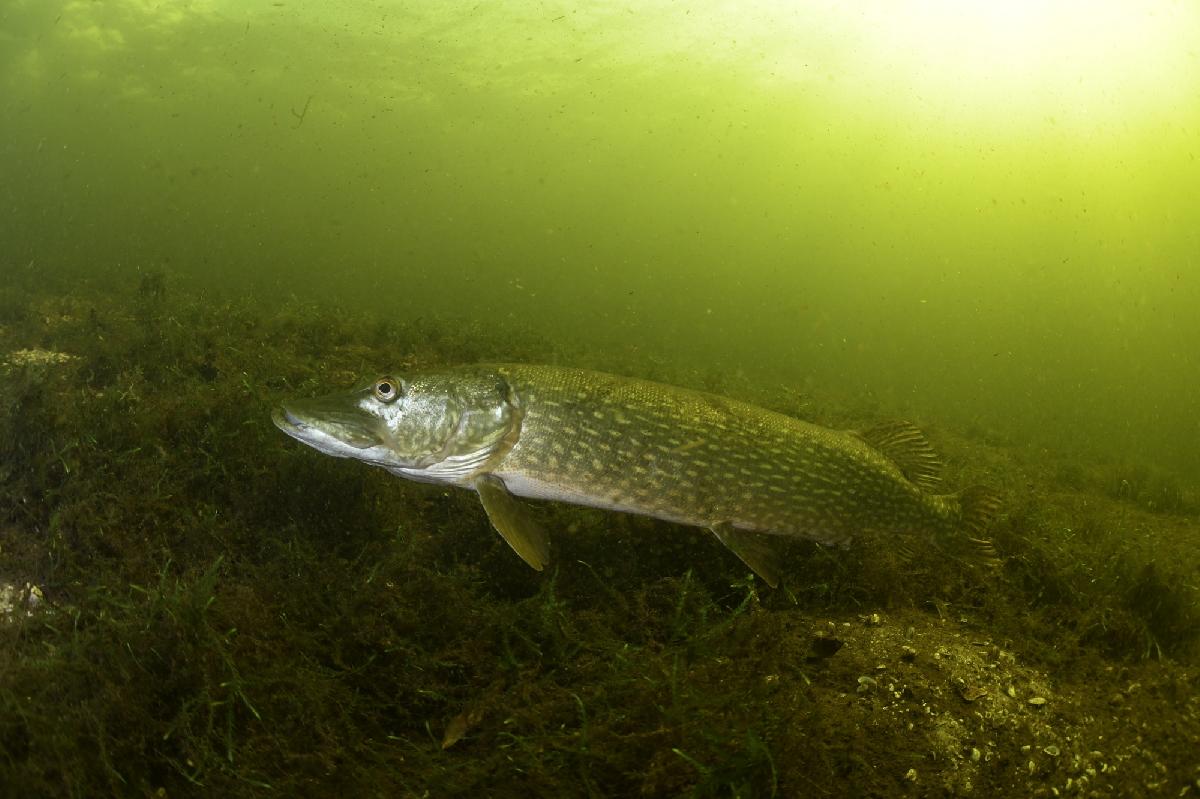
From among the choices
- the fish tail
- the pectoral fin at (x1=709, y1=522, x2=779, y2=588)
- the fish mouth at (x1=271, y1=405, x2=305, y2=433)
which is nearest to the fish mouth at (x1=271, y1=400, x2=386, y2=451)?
the fish mouth at (x1=271, y1=405, x2=305, y2=433)

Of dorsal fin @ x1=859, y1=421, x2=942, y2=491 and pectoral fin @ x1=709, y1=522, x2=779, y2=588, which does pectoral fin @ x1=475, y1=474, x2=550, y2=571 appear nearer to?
pectoral fin @ x1=709, y1=522, x2=779, y2=588

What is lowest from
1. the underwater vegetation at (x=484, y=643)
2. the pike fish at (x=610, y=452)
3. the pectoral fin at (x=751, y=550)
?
the underwater vegetation at (x=484, y=643)

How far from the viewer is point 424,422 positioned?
3.19m

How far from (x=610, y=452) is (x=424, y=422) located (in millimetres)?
952

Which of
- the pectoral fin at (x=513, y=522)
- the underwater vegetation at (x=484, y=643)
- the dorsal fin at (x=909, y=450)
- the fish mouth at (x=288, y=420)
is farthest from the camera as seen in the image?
the dorsal fin at (x=909, y=450)

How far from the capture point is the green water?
25938 millimetres

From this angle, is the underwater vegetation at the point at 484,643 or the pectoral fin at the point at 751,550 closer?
the underwater vegetation at the point at 484,643

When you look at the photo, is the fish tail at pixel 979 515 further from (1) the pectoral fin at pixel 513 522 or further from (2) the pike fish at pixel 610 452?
(1) the pectoral fin at pixel 513 522

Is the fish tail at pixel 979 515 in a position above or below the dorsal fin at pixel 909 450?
below

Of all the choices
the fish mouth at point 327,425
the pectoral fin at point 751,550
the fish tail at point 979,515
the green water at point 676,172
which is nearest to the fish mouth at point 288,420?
the fish mouth at point 327,425

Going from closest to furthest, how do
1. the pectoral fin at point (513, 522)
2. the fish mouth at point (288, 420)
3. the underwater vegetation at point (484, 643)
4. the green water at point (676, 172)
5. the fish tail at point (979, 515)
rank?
the underwater vegetation at point (484, 643)
the pectoral fin at point (513, 522)
the fish mouth at point (288, 420)
the fish tail at point (979, 515)
the green water at point (676, 172)

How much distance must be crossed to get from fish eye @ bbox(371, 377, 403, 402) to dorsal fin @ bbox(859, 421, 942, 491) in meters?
2.78

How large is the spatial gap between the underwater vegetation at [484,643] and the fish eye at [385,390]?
77 centimetres

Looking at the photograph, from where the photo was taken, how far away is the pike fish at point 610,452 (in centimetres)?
317
